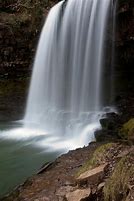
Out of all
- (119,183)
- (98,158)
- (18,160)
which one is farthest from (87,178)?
(18,160)

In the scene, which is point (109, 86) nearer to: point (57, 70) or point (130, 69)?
point (130, 69)

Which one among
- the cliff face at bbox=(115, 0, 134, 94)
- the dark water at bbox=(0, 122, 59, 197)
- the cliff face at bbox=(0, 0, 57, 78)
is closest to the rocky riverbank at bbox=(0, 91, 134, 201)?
the dark water at bbox=(0, 122, 59, 197)

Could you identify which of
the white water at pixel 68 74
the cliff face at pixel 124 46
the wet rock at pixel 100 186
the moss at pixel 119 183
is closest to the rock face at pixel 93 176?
the wet rock at pixel 100 186

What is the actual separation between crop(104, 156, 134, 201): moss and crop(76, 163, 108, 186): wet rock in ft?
1.81

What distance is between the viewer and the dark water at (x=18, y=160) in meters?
10.0

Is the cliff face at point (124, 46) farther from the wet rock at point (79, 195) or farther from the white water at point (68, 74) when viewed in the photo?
the wet rock at point (79, 195)

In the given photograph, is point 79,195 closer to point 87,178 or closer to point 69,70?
point 87,178

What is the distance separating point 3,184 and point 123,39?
898 centimetres

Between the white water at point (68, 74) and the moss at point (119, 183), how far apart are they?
7831 millimetres

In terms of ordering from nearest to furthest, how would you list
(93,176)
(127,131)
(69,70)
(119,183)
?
1. (119,183)
2. (93,176)
3. (127,131)
4. (69,70)

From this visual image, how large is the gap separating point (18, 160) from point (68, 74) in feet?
20.7

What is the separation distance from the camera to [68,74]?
56.7ft

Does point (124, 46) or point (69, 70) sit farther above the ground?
point (124, 46)

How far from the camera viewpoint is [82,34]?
16266mm
